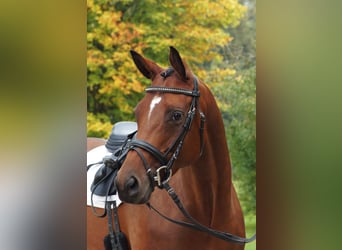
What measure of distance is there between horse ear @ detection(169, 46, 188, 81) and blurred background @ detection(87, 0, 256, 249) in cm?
377

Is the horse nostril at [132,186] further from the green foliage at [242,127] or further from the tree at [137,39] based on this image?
the tree at [137,39]

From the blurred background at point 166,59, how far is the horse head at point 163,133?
3.76 m

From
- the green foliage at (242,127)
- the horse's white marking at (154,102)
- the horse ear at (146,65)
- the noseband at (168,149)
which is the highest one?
the horse ear at (146,65)

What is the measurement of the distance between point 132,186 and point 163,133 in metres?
0.27

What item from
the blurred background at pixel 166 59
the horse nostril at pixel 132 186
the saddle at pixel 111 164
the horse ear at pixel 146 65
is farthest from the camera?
the blurred background at pixel 166 59

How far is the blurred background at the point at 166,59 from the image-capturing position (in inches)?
241

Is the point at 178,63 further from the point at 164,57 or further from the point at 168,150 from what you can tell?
the point at 164,57

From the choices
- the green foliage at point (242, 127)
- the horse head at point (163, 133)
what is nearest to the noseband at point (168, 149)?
the horse head at point (163, 133)

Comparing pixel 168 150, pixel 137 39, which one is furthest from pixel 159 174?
pixel 137 39

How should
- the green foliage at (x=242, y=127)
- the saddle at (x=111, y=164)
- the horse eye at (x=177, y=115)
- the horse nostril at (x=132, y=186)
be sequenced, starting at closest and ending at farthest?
the horse nostril at (x=132, y=186) → the horse eye at (x=177, y=115) → the saddle at (x=111, y=164) → the green foliage at (x=242, y=127)

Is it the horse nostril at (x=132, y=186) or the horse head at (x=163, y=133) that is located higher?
the horse head at (x=163, y=133)

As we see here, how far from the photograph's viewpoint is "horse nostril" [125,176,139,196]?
2059 millimetres
